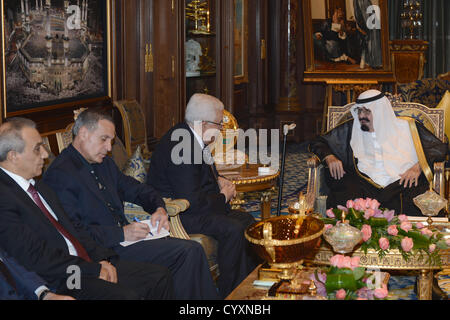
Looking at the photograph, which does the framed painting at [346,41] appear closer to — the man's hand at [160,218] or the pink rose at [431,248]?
the pink rose at [431,248]

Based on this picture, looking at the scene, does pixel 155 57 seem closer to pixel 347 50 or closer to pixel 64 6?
pixel 64 6

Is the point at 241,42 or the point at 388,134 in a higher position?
the point at 241,42

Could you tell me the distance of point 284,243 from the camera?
3.19 meters

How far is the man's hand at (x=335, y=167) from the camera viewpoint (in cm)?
551

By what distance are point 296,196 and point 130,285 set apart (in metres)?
4.46

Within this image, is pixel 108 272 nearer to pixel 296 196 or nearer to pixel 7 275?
pixel 7 275

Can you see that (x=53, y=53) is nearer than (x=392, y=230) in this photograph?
No

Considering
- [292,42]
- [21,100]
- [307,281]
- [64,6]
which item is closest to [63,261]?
[307,281]

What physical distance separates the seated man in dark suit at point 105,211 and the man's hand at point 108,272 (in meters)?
0.29

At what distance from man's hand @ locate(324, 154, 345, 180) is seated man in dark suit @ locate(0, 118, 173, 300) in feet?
8.19

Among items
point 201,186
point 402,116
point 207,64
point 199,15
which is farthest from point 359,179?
point 199,15

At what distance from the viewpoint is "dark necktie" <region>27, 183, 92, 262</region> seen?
3.27 m

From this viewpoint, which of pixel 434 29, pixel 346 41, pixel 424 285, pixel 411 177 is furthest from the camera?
pixel 434 29

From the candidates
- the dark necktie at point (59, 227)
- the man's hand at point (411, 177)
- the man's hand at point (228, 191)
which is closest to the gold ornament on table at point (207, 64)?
the man's hand at point (411, 177)
